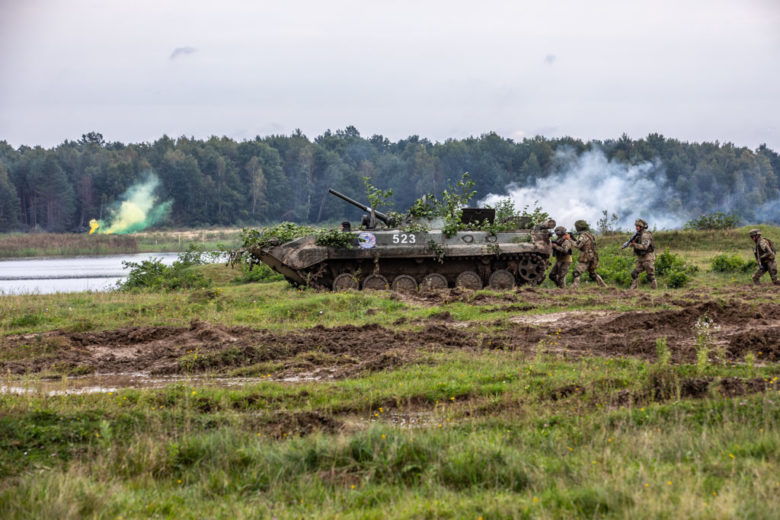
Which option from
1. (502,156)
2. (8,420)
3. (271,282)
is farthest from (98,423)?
(502,156)

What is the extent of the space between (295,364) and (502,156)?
6347cm

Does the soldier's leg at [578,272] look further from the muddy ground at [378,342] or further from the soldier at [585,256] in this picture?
the muddy ground at [378,342]

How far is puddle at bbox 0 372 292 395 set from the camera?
10.1 metres

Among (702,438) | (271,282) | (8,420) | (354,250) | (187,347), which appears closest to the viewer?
(702,438)

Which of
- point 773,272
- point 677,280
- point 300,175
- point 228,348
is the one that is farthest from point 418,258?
point 300,175

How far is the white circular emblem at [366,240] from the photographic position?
69.5ft

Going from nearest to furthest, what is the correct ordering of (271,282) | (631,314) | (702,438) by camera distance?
(702,438), (631,314), (271,282)

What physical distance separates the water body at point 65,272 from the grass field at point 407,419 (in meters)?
17.2

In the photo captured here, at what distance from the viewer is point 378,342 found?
42.8 feet

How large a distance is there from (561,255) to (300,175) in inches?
2490

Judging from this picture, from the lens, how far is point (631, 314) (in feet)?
47.0

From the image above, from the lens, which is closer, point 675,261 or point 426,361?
point 426,361

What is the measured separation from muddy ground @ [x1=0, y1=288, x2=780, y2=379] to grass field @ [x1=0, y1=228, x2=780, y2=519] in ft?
0.18

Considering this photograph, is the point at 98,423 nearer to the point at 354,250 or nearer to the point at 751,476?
the point at 751,476
